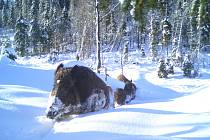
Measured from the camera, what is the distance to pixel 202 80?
43719 millimetres

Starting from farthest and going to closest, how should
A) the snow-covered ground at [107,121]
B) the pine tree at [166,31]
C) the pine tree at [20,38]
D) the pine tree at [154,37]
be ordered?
the pine tree at [20,38] → the pine tree at [154,37] → the pine tree at [166,31] → the snow-covered ground at [107,121]

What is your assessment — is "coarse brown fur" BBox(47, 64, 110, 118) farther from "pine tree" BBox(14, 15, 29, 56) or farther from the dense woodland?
"pine tree" BBox(14, 15, 29, 56)

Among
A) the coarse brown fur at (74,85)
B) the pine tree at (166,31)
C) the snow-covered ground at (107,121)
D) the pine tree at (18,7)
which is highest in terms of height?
the pine tree at (18,7)

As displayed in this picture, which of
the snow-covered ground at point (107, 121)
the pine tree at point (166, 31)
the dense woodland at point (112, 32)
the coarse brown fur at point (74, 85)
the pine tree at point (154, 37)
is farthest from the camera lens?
the pine tree at point (154, 37)

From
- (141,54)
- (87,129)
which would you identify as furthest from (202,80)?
(87,129)

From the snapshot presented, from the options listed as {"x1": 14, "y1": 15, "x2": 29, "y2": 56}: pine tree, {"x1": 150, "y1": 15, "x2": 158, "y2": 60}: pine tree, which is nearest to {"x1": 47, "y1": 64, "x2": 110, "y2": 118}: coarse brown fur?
{"x1": 150, "y1": 15, "x2": 158, "y2": 60}: pine tree

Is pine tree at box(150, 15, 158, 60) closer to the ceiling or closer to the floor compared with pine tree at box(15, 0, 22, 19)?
closer to the floor

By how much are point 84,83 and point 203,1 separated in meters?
4.04

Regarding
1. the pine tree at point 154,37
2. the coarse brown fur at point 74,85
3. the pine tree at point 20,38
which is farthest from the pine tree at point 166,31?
the coarse brown fur at point 74,85

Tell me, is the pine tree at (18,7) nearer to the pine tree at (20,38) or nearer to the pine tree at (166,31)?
the pine tree at (20,38)

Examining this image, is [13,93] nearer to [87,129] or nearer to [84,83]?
[84,83]

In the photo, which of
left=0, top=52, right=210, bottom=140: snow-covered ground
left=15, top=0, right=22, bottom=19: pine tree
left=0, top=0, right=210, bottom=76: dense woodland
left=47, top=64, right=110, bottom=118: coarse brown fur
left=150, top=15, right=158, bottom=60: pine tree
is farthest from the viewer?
left=15, top=0, right=22, bottom=19: pine tree

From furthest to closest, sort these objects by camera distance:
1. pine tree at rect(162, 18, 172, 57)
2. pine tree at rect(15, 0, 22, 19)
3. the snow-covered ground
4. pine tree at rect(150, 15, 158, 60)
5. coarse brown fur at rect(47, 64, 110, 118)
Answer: pine tree at rect(15, 0, 22, 19) < pine tree at rect(150, 15, 158, 60) < pine tree at rect(162, 18, 172, 57) < coarse brown fur at rect(47, 64, 110, 118) < the snow-covered ground

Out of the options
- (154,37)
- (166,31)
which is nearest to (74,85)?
(166,31)
